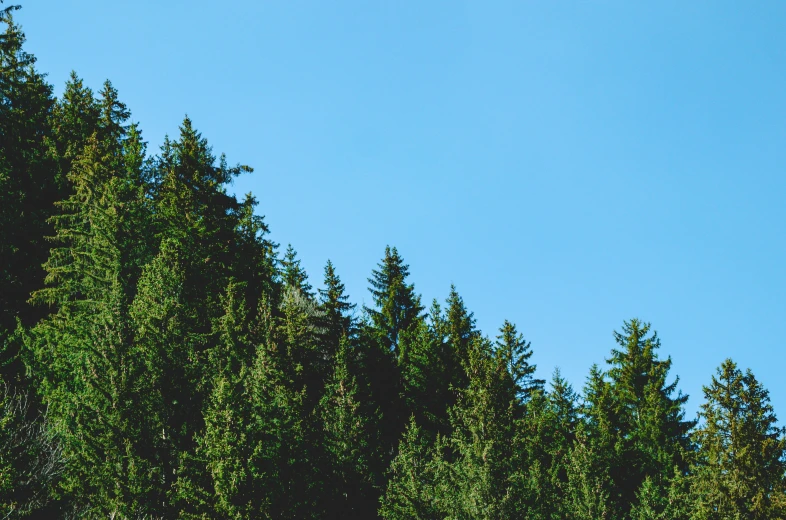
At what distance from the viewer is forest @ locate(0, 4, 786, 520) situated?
2100cm

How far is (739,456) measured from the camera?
3130 centimetres

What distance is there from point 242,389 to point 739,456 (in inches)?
924

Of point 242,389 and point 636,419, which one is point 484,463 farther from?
point 636,419

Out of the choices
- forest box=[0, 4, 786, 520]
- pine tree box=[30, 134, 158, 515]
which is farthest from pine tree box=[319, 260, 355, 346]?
pine tree box=[30, 134, 158, 515]

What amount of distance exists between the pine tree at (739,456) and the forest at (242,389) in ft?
0.35

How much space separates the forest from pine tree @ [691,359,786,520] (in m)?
0.11

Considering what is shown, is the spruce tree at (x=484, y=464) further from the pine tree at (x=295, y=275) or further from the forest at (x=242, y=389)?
the pine tree at (x=295, y=275)

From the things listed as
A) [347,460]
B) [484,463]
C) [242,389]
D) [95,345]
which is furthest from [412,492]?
[95,345]

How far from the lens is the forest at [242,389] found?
21.0m

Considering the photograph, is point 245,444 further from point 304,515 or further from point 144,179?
point 144,179

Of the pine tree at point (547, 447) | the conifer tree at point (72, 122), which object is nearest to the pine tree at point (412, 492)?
the pine tree at point (547, 447)

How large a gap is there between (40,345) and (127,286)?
4.52 metres

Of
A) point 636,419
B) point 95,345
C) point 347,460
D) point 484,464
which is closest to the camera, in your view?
point 95,345

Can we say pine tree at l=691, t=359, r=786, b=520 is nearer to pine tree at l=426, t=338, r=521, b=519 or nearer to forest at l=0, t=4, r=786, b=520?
forest at l=0, t=4, r=786, b=520
